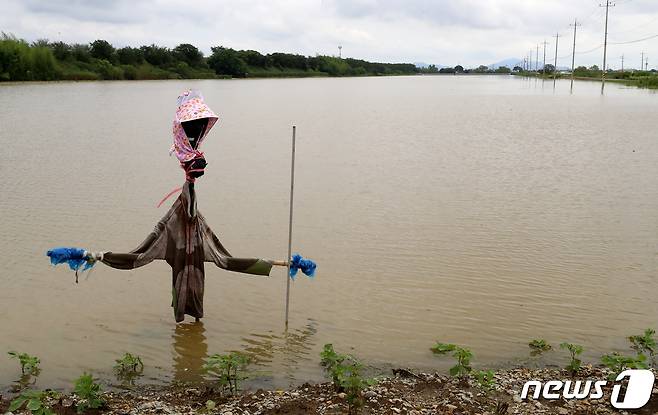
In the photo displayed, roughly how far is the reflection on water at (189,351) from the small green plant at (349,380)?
104 centimetres

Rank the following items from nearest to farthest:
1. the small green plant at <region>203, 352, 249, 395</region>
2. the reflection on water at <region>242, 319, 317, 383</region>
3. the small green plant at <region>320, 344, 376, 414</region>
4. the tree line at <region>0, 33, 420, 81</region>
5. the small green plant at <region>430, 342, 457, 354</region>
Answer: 1. the small green plant at <region>320, 344, 376, 414</region>
2. the small green plant at <region>203, 352, 249, 395</region>
3. the small green plant at <region>430, 342, 457, 354</region>
4. the reflection on water at <region>242, 319, 317, 383</region>
5. the tree line at <region>0, 33, 420, 81</region>

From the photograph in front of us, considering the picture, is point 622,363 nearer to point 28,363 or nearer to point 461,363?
point 461,363

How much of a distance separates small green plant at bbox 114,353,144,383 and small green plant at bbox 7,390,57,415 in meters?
0.78

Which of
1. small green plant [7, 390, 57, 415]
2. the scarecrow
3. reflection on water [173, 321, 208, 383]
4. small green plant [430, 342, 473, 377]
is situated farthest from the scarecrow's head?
small green plant [430, 342, 473, 377]

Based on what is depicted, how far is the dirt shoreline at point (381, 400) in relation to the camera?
4.62 meters

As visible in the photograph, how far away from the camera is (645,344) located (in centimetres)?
588

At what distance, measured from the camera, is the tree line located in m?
60.5

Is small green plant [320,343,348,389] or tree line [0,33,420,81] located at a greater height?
tree line [0,33,420,81]

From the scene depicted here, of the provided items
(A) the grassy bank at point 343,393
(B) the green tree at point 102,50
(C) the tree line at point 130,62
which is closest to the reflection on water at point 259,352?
(A) the grassy bank at point 343,393

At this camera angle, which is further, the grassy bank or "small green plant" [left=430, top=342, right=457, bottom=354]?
"small green plant" [left=430, top=342, right=457, bottom=354]

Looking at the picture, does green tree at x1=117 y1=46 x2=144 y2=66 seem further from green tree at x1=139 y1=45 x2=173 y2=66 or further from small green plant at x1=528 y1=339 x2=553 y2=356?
small green plant at x1=528 y1=339 x2=553 y2=356

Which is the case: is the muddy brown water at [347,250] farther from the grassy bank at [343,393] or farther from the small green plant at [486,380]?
the small green plant at [486,380]

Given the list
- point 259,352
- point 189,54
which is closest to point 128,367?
point 259,352

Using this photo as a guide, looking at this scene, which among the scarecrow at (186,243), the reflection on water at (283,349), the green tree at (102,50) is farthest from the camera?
the green tree at (102,50)
